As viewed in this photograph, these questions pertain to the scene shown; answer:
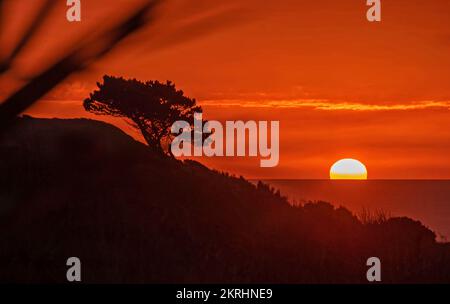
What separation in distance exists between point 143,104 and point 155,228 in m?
25.0

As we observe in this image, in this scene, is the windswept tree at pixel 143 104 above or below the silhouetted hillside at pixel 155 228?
above

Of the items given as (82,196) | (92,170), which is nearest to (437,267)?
(82,196)

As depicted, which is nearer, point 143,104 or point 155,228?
point 155,228

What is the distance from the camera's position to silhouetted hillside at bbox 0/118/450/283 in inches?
466

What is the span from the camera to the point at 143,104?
130 feet

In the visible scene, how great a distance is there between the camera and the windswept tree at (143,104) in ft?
129

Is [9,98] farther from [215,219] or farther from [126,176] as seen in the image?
[126,176]

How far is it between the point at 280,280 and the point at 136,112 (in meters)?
29.8

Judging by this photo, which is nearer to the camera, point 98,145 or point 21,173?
point 21,173

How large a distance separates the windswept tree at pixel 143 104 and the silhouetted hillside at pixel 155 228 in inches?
612

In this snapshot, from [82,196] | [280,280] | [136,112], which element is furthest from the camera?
[136,112]

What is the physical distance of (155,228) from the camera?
15.1 m

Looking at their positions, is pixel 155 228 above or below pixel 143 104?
below

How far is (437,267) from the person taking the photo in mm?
12234
